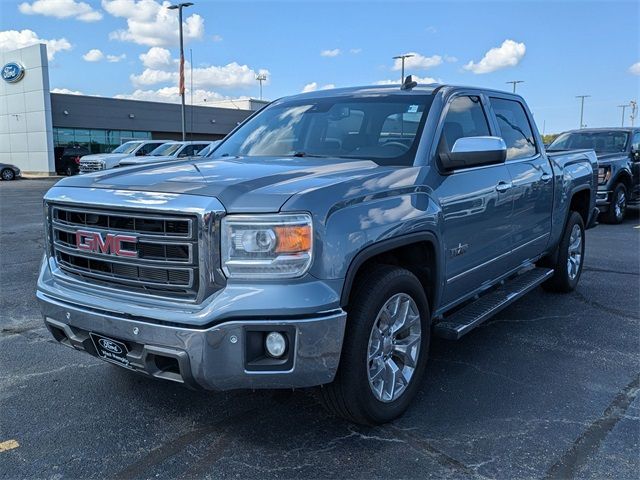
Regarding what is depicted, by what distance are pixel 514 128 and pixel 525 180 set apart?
0.64 m

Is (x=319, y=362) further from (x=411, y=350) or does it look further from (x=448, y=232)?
(x=448, y=232)

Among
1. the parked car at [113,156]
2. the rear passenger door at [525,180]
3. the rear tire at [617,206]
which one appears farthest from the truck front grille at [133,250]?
the parked car at [113,156]

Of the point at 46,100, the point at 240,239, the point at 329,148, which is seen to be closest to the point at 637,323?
the point at 329,148

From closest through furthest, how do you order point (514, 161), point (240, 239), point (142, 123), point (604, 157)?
point (240, 239)
point (514, 161)
point (604, 157)
point (142, 123)

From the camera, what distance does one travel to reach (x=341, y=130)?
13.7 feet

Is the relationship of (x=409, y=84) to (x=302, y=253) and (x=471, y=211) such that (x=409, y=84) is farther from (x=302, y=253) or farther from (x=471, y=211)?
(x=302, y=253)

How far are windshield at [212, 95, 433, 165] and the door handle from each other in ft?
2.84

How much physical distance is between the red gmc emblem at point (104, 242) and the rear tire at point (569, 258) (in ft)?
15.4

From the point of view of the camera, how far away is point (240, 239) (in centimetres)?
271

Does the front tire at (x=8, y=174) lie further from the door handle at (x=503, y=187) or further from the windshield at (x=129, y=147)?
the door handle at (x=503, y=187)

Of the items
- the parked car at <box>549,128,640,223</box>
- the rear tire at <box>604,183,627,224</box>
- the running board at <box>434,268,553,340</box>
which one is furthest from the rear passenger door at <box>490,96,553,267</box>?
the rear tire at <box>604,183,627,224</box>

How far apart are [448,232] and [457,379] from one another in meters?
1.09

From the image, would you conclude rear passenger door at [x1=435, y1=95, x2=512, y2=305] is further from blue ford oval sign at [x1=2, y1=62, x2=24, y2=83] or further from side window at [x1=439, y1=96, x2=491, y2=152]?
blue ford oval sign at [x1=2, y1=62, x2=24, y2=83]

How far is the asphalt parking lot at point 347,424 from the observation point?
9.53 ft
